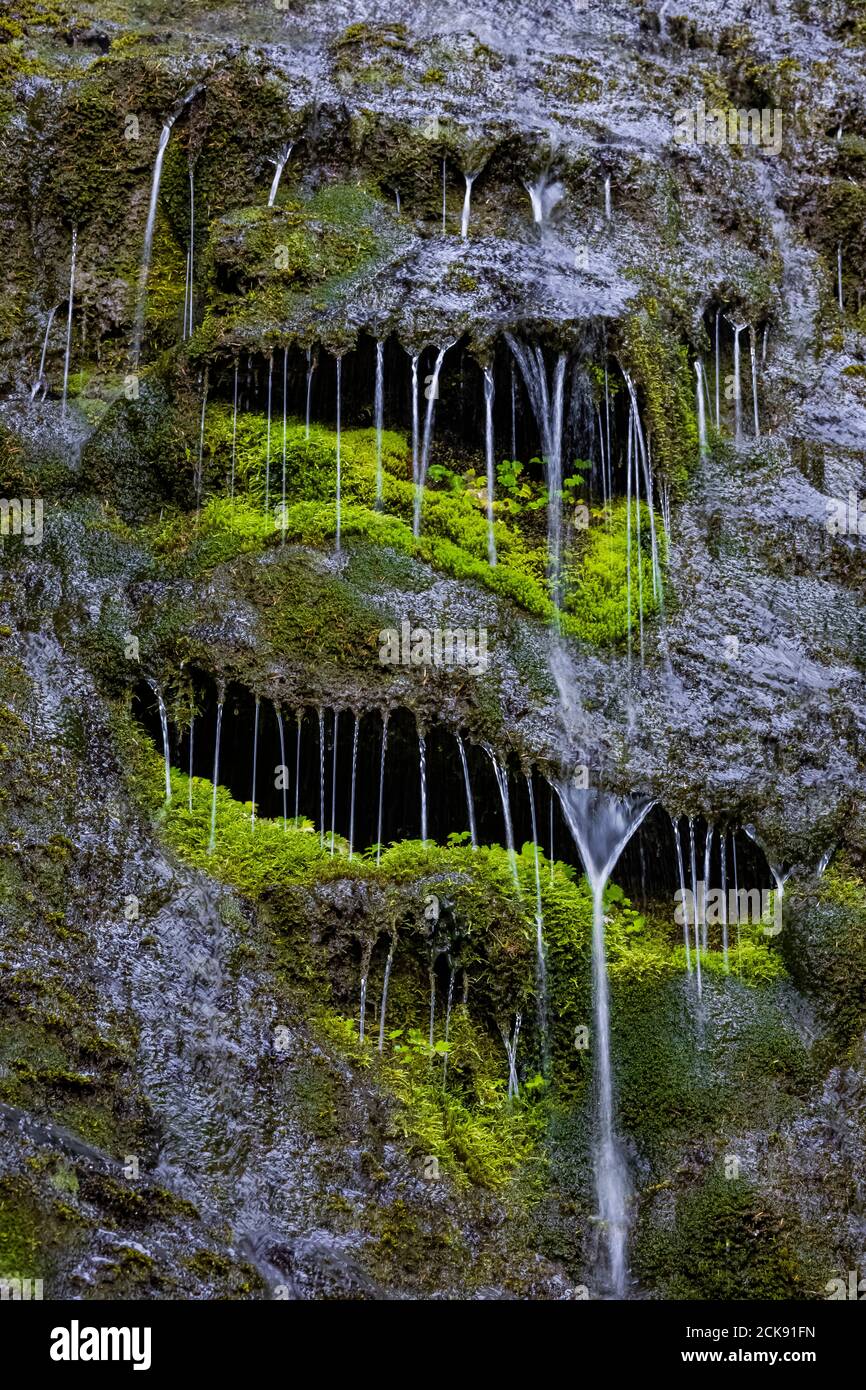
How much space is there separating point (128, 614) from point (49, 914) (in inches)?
104

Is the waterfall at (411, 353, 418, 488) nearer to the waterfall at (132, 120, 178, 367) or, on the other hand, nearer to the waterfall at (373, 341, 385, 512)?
the waterfall at (373, 341, 385, 512)

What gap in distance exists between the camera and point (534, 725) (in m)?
11.2

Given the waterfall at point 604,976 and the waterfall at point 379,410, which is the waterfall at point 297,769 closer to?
the waterfall at point 604,976

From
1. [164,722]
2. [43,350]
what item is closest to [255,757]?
[164,722]

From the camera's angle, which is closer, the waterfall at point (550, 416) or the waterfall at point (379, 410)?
the waterfall at point (379, 410)

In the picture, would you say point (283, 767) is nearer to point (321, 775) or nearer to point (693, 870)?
point (321, 775)

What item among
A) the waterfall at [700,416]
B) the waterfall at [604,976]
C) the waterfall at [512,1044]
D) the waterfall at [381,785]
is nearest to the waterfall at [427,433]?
the waterfall at [381,785]

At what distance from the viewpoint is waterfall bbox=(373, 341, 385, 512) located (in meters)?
12.5

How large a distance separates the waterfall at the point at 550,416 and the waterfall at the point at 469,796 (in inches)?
81.2

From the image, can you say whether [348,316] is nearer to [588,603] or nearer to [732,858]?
[588,603]

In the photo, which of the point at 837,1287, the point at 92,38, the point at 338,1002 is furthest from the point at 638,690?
the point at 92,38

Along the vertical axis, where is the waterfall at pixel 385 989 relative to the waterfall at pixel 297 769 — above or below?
below

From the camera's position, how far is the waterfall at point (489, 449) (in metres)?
12.6

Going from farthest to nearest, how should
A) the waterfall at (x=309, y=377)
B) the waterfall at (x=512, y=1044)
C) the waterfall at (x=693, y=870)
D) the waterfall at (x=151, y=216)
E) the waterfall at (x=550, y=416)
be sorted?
the waterfall at (x=151, y=216) → the waterfall at (x=550, y=416) → the waterfall at (x=309, y=377) → the waterfall at (x=693, y=870) → the waterfall at (x=512, y=1044)
